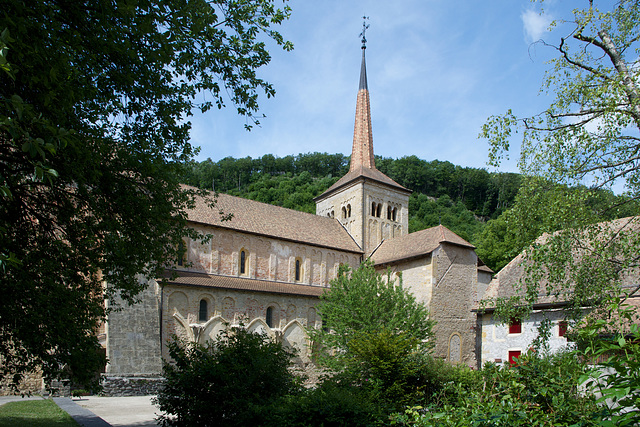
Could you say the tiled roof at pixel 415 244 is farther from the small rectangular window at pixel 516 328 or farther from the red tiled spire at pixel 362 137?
the red tiled spire at pixel 362 137

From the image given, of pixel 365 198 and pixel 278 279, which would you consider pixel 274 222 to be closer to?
pixel 278 279

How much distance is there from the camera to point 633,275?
18.6m

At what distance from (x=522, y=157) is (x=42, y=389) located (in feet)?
65.2

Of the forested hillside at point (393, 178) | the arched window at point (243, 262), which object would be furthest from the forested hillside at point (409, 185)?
the arched window at point (243, 262)

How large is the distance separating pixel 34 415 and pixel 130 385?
811 centimetres

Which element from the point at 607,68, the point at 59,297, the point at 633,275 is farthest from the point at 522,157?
the point at 633,275

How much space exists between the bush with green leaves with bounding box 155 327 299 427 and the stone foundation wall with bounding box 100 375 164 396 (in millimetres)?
11416

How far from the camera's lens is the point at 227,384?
9.47 m

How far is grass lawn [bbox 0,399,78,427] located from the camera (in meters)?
11.6

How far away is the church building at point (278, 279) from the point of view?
2256 centimetres

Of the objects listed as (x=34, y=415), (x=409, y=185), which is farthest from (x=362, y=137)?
(x=409, y=185)

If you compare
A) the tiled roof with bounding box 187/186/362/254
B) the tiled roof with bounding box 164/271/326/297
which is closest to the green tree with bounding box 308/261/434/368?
the tiled roof with bounding box 164/271/326/297

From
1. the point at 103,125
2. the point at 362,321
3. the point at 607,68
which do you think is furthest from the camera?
the point at 362,321

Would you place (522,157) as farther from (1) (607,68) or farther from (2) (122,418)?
(2) (122,418)
